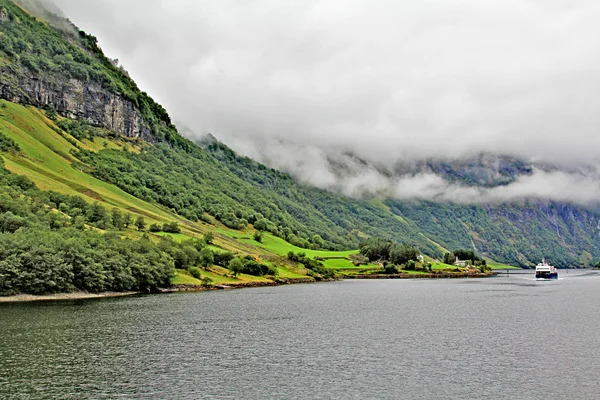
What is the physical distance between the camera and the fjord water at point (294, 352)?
4991cm

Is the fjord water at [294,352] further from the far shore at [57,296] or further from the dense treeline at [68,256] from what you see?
the dense treeline at [68,256]

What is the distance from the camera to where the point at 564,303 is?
440 ft

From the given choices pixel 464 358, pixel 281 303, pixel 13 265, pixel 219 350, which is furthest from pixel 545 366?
pixel 13 265

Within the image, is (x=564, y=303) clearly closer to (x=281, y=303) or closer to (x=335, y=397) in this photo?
(x=281, y=303)

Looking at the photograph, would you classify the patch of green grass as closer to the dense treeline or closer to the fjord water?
the dense treeline

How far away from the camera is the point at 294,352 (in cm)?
6825

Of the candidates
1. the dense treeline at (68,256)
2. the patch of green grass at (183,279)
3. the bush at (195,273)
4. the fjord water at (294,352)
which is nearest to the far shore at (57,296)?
the dense treeline at (68,256)

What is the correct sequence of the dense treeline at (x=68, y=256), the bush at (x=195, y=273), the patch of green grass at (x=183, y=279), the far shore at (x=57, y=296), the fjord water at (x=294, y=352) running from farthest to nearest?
the bush at (x=195, y=273) → the patch of green grass at (x=183, y=279) → the dense treeline at (x=68, y=256) → the far shore at (x=57, y=296) → the fjord water at (x=294, y=352)

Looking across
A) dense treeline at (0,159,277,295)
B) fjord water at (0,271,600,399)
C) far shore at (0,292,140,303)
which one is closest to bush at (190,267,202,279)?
dense treeline at (0,159,277,295)

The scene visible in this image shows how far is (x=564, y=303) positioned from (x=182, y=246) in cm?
13294

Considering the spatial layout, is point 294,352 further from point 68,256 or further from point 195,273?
point 195,273

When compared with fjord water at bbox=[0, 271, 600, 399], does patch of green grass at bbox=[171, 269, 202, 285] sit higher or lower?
higher

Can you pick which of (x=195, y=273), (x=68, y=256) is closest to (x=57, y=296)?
(x=68, y=256)

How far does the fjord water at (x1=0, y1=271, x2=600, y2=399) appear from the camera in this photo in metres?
49.9
